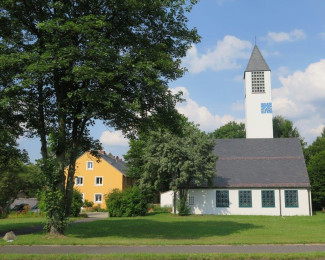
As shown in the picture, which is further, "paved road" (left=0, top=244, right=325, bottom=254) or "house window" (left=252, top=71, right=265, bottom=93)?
"house window" (left=252, top=71, right=265, bottom=93)

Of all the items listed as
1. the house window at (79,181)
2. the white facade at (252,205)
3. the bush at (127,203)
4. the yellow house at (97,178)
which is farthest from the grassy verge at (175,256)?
the house window at (79,181)

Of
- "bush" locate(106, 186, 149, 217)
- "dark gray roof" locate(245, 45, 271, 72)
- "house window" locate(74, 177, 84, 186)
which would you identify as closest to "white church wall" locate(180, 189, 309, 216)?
"bush" locate(106, 186, 149, 217)

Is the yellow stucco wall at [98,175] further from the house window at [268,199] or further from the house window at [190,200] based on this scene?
the house window at [268,199]

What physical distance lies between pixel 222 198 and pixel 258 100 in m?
15.3

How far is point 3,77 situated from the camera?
15102 mm

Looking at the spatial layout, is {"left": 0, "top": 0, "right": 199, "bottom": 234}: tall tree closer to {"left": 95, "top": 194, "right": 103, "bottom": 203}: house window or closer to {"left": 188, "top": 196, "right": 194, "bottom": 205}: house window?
{"left": 188, "top": 196, "right": 194, "bottom": 205}: house window

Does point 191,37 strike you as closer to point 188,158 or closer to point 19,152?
point 19,152

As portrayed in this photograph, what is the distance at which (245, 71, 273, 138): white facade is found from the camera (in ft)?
147

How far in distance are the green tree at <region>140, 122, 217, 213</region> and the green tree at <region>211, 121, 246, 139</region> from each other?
41.6 m

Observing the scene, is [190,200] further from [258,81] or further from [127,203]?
[258,81]

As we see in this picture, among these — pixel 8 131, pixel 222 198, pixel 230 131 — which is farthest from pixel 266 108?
pixel 8 131

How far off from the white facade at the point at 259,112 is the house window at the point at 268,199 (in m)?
11.0

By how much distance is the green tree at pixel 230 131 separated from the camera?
247 feet

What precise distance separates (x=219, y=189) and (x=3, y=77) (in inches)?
994
